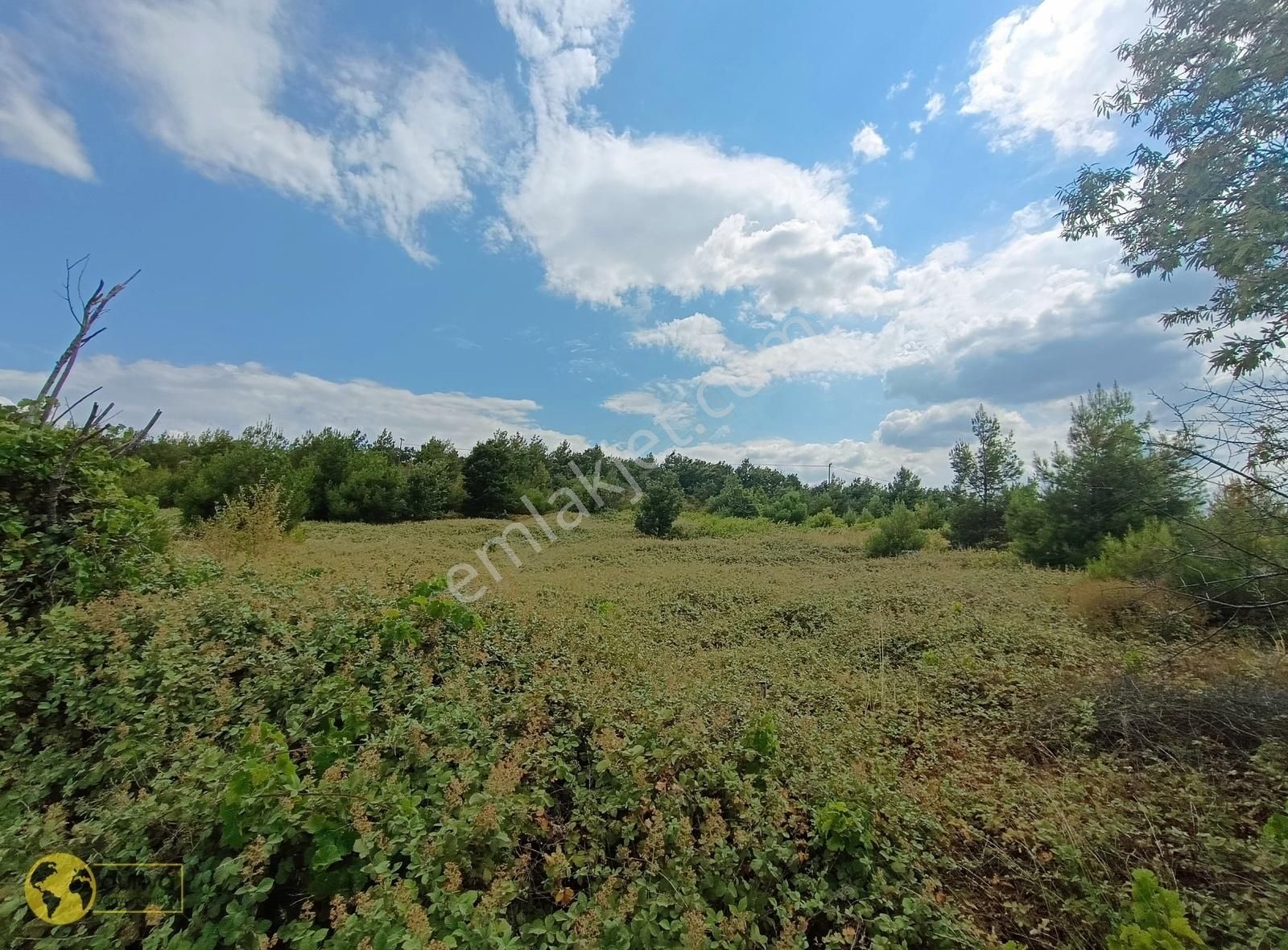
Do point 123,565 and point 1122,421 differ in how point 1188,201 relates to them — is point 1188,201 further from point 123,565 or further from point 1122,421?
point 1122,421

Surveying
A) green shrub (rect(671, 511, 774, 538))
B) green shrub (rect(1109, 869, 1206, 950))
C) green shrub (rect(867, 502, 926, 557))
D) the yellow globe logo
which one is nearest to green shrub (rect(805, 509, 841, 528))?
green shrub (rect(671, 511, 774, 538))

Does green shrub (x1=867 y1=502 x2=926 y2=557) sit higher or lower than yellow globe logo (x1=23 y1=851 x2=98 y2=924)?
higher

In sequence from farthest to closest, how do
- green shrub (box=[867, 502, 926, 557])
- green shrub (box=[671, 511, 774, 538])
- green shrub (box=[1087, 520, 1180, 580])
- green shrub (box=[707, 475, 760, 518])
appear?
green shrub (box=[707, 475, 760, 518]), green shrub (box=[671, 511, 774, 538]), green shrub (box=[867, 502, 926, 557]), green shrub (box=[1087, 520, 1180, 580])

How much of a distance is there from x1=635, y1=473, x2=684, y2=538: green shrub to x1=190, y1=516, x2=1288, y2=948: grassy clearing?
970cm

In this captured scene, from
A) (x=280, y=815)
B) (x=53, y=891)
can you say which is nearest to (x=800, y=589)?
(x=280, y=815)

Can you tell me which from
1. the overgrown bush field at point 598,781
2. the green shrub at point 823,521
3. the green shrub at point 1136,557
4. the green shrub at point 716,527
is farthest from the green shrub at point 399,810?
the green shrub at point 823,521

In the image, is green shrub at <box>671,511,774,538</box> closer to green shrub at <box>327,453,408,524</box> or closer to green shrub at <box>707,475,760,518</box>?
green shrub at <box>707,475,760,518</box>

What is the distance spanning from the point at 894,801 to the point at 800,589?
17.9ft

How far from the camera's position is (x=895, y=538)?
43.5 ft

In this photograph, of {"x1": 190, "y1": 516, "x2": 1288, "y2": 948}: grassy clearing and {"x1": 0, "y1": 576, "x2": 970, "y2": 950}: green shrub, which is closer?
{"x1": 0, "y1": 576, "x2": 970, "y2": 950}: green shrub

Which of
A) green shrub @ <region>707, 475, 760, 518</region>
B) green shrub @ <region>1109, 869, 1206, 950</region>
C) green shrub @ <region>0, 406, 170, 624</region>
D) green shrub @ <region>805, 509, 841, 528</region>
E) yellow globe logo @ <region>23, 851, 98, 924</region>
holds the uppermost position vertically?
green shrub @ <region>707, 475, 760, 518</region>

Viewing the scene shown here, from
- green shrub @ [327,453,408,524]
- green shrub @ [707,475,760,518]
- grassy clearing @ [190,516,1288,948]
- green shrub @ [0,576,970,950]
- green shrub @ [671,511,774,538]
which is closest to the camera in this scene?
green shrub @ [0,576,970,950]

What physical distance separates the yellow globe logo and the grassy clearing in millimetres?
1886

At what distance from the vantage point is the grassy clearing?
6.33ft
